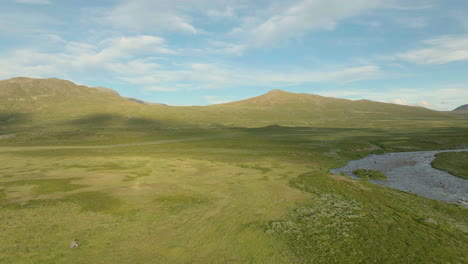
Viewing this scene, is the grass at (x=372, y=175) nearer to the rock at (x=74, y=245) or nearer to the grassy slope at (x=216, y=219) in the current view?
the grassy slope at (x=216, y=219)

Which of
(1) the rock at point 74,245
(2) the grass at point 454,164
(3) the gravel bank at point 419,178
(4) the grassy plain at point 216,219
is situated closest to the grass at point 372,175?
(3) the gravel bank at point 419,178

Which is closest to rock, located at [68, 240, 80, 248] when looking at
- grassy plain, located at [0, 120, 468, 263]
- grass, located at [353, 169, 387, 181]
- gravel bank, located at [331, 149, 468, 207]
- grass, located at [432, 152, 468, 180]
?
grassy plain, located at [0, 120, 468, 263]

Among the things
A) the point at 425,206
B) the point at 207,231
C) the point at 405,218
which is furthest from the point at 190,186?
the point at 425,206

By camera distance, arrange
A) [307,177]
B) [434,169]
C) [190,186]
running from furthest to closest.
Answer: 1. [434,169]
2. [307,177]
3. [190,186]

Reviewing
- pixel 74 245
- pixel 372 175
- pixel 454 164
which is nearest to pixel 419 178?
pixel 372 175

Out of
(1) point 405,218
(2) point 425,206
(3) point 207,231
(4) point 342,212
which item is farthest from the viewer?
(2) point 425,206

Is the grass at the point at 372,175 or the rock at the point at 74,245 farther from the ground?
the rock at the point at 74,245

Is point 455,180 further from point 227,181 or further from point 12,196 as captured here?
point 12,196
